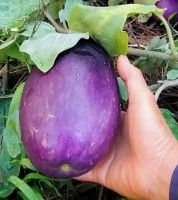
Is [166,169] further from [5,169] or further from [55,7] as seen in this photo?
[55,7]

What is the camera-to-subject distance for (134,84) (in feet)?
4.42

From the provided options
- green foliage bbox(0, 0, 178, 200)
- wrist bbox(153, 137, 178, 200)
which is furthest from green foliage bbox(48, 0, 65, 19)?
wrist bbox(153, 137, 178, 200)

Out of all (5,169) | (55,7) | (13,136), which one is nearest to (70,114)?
(13,136)

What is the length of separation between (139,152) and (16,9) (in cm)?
45

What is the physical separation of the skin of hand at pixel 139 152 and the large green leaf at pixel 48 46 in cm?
14

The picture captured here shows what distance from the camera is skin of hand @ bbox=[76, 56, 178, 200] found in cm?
131

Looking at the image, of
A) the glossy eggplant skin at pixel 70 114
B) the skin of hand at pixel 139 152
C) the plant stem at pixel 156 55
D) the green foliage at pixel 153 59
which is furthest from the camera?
the green foliage at pixel 153 59

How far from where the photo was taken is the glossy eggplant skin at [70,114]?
3.94 ft

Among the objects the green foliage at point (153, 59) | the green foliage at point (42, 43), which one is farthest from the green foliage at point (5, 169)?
the green foliage at point (153, 59)

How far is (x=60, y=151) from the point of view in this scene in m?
1.20

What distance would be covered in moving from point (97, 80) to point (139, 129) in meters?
0.15

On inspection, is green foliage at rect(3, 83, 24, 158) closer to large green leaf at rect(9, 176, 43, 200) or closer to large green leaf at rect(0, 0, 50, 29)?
large green leaf at rect(9, 176, 43, 200)

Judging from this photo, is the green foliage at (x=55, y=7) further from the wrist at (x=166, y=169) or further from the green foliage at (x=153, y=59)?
the wrist at (x=166, y=169)

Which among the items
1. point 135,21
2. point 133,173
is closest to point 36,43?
point 133,173
